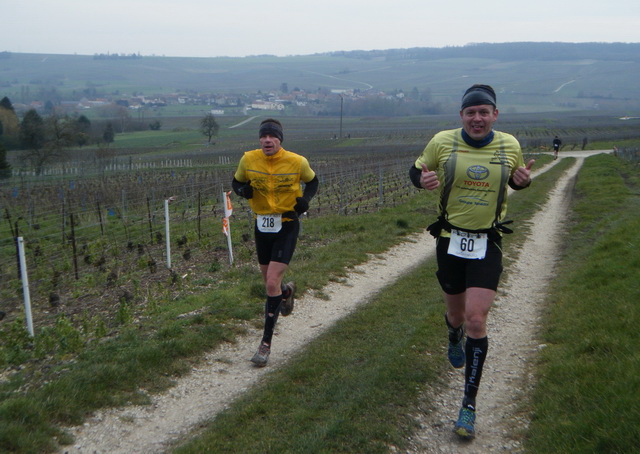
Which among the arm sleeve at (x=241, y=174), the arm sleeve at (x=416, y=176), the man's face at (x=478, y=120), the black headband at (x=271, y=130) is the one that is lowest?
the arm sleeve at (x=241, y=174)

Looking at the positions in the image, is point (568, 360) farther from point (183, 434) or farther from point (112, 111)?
point (112, 111)

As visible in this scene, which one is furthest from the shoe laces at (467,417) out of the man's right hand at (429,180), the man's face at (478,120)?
the man's face at (478,120)

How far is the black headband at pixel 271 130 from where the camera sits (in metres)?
6.34

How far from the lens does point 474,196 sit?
4.80 metres

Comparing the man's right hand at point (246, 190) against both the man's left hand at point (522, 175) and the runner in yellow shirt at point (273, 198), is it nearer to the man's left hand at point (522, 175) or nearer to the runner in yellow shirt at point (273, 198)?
the runner in yellow shirt at point (273, 198)

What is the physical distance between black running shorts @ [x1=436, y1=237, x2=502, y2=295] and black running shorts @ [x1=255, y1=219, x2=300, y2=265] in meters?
1.80

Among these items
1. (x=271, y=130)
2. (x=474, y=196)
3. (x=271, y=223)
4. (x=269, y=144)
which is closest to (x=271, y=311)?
(x=271, y=223)

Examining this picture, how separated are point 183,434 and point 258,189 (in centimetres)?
251

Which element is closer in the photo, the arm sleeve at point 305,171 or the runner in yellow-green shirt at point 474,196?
the runner in yellow-green shirt at point 474,196

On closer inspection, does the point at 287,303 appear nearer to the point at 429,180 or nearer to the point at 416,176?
the point at 416,176

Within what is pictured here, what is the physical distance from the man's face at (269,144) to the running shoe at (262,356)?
1.85 metres

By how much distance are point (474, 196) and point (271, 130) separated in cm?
232

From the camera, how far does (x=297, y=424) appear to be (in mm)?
4777

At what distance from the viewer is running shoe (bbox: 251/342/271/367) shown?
6.27m
